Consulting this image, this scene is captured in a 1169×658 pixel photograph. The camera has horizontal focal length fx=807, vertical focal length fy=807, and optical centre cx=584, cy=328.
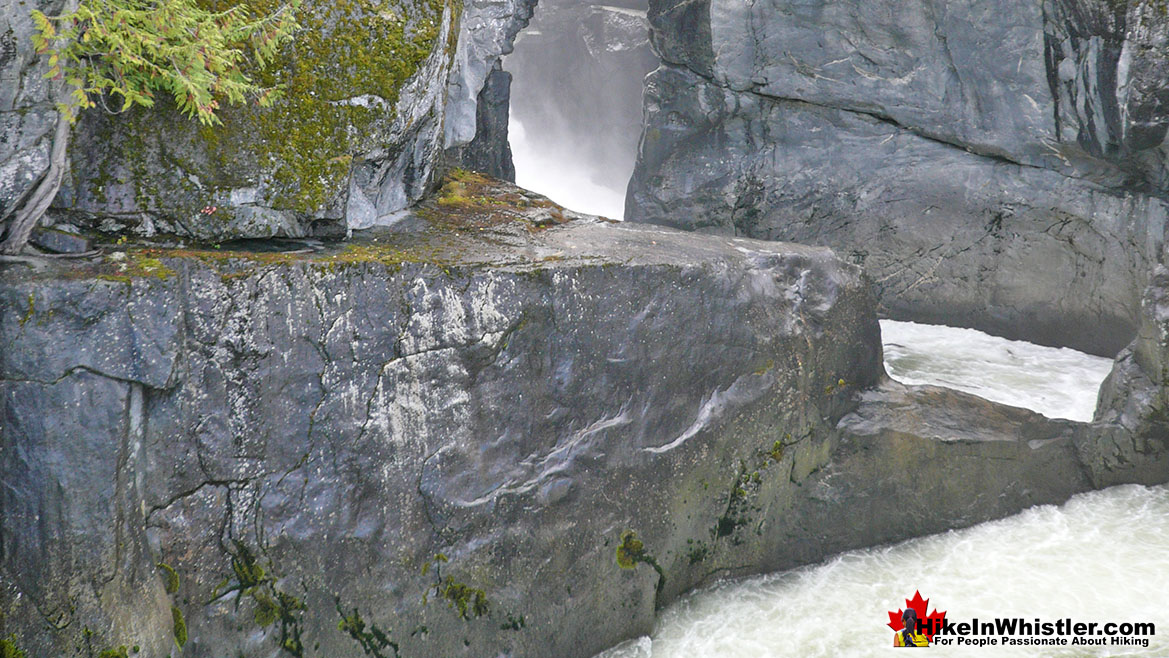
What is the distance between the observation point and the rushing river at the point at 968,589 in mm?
5496

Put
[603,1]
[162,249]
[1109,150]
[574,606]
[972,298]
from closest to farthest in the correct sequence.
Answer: [162,249], [574,606], [1109,150], [972,298], [603,1]

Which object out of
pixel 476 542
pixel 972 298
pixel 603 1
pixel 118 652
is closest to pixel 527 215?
pixel 476 542

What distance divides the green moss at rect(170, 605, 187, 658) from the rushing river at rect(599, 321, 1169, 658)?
2.68 meters

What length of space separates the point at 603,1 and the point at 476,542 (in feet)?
62.8

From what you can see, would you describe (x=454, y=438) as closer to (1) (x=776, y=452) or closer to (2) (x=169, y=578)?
(2) (x=169, y=578)

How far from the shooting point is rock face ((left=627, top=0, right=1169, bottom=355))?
375 inches

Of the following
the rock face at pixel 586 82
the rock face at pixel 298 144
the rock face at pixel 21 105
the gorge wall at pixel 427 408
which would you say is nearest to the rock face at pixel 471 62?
the gorge wall at pixel 427 408

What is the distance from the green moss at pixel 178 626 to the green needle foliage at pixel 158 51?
2.61 m

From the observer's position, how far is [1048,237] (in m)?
10.6

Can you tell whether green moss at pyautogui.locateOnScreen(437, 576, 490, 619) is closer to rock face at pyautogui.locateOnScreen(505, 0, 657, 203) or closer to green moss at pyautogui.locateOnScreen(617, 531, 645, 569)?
green moss at pyautogui.locateOnScreen(617, 531, 645, 569)

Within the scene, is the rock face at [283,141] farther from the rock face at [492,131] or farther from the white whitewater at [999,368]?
the rock face at [492,131]

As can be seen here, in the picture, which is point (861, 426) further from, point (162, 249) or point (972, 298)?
point (972, 298)

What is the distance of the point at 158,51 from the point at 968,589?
641 cm

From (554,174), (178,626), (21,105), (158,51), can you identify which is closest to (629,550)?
(178,626)
